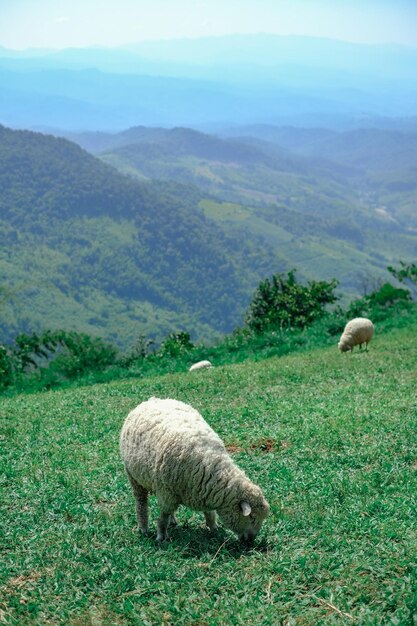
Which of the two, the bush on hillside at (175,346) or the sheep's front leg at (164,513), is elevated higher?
the sheep's front leg at (164,513)

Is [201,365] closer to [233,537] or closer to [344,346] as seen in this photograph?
[344,346]

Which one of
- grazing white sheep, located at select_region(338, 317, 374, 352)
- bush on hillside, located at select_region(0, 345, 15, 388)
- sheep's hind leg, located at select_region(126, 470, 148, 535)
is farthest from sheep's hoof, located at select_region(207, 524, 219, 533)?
bush on hillside, located at select_region(0, 345, 15, 388)

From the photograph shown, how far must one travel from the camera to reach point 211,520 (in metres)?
7.14

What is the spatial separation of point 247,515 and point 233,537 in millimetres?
628

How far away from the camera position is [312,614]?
208 inches

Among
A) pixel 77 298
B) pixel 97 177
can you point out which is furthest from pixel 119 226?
pixel 77 298

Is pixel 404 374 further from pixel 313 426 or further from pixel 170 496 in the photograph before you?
pixel 170 496

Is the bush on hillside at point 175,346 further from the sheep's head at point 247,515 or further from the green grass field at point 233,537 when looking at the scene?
the sheep's head at point 247,515

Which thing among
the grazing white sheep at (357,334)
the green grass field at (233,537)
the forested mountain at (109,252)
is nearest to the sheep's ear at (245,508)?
the green grass field at (233,537)

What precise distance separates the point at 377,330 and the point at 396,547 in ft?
64.2

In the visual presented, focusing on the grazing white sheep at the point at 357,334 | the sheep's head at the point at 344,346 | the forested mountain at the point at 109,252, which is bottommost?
the forested mountain at the point at 109,252

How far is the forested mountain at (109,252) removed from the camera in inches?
5404

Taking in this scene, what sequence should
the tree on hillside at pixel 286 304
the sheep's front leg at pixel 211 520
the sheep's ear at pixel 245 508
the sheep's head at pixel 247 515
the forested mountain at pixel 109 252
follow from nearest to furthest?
the sheep's ear at pixel 245 508 → the sheep's head at pixel 247 515 → the sheep's front leg at pixel 211 520 → the tree on hillside at pixel 286 304 → the forested mountain at pixel 109 252

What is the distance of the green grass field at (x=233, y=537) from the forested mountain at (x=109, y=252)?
11017 centimetres
